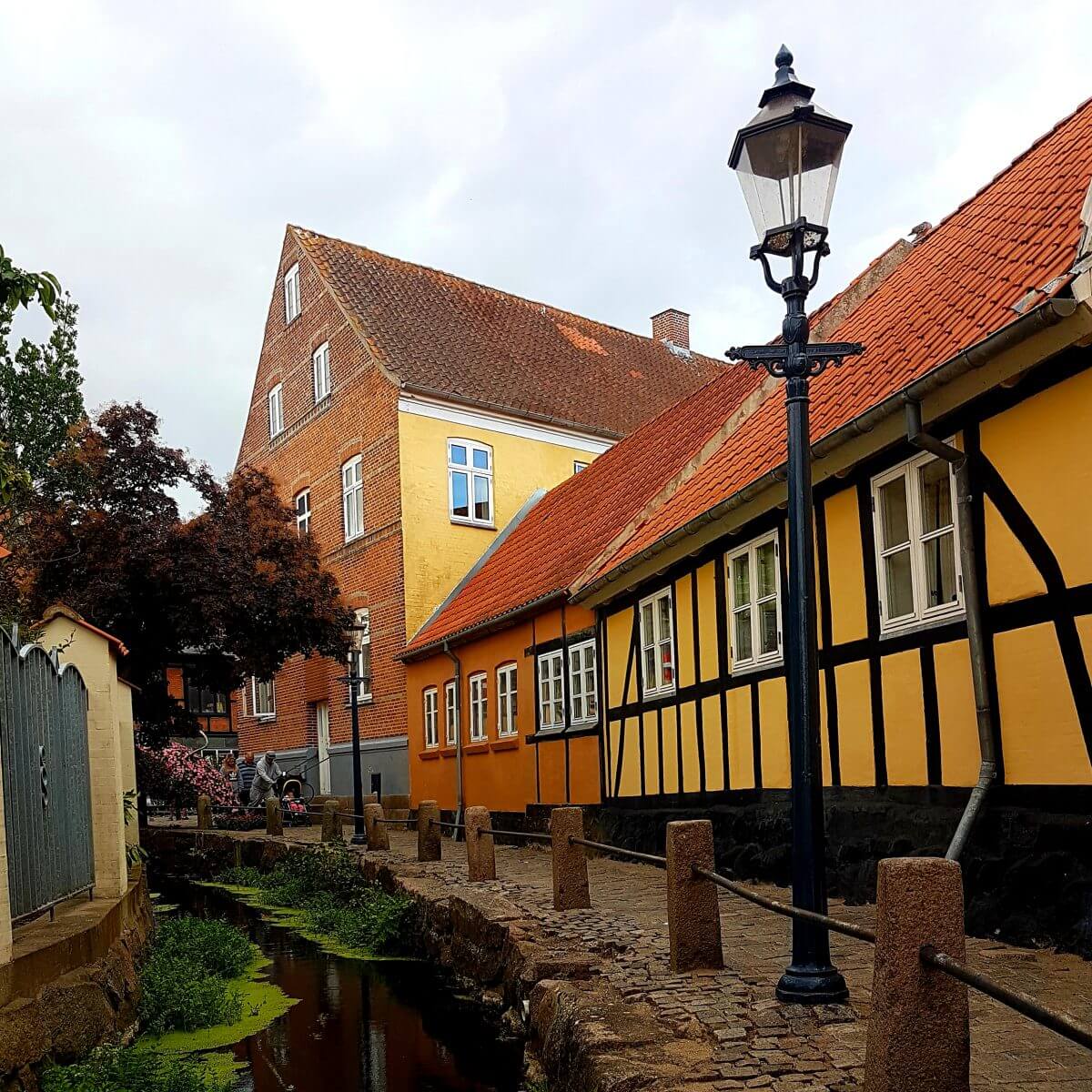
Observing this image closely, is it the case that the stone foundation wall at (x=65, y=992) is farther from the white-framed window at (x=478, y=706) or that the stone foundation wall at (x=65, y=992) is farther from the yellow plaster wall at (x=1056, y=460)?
the white-framed window at (x=478, y=706)

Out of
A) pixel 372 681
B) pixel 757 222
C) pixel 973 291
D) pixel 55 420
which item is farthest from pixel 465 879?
→ pixel 55 420

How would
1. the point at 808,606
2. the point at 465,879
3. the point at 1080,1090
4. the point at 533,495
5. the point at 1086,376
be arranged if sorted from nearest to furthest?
the point at 1080,1090
the point at 808,606
the point at 1086,376
the point at 465,879
the point at 533,495

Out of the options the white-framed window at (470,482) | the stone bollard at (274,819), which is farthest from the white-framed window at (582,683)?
the white-framed window at (470,482)

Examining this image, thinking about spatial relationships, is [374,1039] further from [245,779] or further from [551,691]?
[245,779]

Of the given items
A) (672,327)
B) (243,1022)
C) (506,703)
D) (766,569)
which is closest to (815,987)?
(243,1022)

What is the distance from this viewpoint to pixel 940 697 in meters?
7.66

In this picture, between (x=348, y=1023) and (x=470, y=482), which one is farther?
(x=470, y=482)

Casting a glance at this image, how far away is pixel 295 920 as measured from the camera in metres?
13.9

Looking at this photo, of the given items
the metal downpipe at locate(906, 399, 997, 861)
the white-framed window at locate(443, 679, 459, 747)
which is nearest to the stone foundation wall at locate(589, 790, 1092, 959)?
the metal downpipe at locate(906, 399, 997, 861)

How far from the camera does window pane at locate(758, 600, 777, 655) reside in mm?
10273

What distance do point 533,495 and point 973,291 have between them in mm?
15974

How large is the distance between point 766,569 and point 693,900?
4.34m

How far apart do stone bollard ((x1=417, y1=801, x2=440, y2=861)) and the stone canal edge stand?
3285 mm

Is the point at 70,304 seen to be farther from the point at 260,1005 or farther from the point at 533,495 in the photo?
the point at 260,1005
